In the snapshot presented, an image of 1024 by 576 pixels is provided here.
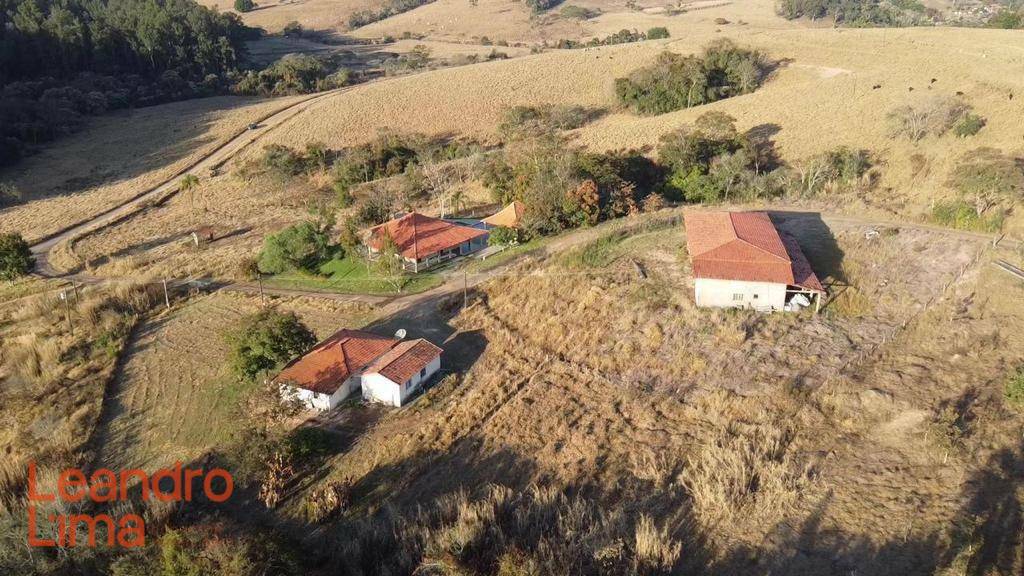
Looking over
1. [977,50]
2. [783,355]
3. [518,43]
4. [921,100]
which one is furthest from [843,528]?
[518,43]

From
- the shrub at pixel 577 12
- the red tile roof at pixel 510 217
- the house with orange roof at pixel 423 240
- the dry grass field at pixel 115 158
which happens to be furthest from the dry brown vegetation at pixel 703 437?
the shrub at pixel 577 12

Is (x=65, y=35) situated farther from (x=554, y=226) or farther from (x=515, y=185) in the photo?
(x=554, y=226)

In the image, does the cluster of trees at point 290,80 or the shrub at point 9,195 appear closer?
the shrub at point 9,195

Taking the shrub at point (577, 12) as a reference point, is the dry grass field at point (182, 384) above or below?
below

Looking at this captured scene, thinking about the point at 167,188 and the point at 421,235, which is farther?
the point at 167,188

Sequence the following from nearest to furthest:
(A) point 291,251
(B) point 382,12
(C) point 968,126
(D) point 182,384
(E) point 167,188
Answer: (D) point 182,384 → (A) point 291,251 → (C) point 968,126 → (E) point 167,188 → (B) point 382,12

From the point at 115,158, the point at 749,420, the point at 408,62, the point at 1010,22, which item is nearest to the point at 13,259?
the point at 115,158

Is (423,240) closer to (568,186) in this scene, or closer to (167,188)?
Answer: (568,186)

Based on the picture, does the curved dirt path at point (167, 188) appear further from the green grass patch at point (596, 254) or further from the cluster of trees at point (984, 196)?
the cluster of trees at point (984, 196)
